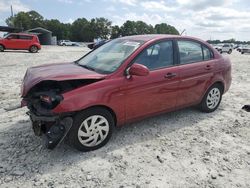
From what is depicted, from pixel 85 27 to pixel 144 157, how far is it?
3743 inches

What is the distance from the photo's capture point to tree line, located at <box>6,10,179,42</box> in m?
88.2

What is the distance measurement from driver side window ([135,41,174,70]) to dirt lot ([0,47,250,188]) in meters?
1.14

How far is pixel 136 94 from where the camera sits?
4.05 metres

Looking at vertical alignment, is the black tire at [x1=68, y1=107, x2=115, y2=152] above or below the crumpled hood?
below

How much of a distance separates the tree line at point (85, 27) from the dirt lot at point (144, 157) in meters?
85.2

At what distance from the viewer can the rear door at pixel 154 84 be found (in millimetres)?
4055

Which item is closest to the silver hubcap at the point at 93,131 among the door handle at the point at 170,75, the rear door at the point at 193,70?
the door handle at the point at 170,75

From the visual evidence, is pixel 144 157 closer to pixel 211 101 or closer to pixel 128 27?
pixel 211 101

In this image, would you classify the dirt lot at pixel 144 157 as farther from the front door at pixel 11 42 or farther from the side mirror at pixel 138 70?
the front door at pixel 11 42

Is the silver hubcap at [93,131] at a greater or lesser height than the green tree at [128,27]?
lesser

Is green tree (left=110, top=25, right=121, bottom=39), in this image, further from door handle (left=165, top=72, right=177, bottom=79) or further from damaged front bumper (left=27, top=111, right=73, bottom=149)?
damaged front bumper (left=27, top=111, right=73, bottom=149)

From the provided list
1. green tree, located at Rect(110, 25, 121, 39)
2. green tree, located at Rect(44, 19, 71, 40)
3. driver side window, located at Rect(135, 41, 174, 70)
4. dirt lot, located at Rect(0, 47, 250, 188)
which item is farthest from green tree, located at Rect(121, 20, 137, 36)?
dirt lot, located at Rect(0, 47, 250, 188)

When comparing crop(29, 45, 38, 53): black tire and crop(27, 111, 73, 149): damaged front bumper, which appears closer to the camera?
crop(27, 111, 73, 149): damaged front bumper

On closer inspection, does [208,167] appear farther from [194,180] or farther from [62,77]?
[62,77]
